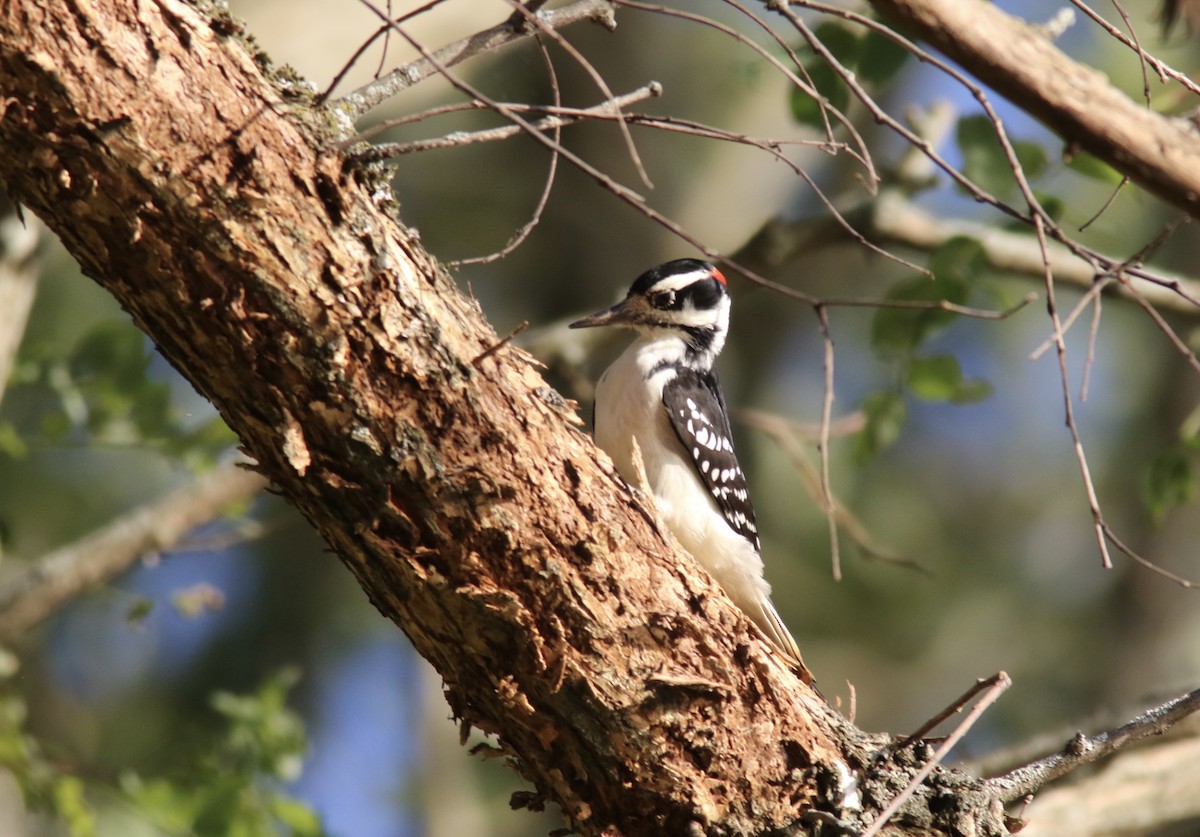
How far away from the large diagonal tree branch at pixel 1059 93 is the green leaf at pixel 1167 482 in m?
2.91

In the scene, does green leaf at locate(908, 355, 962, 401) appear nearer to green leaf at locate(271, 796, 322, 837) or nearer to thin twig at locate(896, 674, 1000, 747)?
thin twig at locate(896, 674, 1000, 747)

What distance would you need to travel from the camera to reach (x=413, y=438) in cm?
263

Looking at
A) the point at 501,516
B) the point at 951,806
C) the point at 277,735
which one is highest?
the point at 277,735

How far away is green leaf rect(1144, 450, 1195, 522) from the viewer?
4719 millimetres

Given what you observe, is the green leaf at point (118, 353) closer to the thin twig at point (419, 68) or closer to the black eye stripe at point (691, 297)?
the black eye stripe at point (691, 297)

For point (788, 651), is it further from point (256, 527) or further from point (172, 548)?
point (172, 548)

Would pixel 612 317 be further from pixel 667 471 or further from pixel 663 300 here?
pixel 667 471

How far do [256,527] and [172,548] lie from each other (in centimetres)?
46

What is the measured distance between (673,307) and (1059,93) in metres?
3.20

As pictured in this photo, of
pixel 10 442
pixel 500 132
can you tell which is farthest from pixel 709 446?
pixel 10 442

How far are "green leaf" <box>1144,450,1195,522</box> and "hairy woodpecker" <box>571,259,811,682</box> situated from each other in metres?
1.55

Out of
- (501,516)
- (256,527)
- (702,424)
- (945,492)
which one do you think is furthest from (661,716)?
(945,492)

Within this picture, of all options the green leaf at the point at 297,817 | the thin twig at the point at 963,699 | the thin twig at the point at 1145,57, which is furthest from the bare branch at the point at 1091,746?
the green leaf at the point at 297,817

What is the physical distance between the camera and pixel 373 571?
8.98ft
